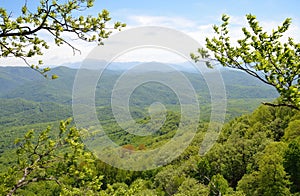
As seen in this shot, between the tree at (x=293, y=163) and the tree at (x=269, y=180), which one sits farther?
the tree at (x=293, y=163)

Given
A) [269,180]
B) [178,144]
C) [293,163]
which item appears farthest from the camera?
[178,144]

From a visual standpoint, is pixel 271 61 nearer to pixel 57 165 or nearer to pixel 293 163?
pixel 57 165

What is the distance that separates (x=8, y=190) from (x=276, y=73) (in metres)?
5.72

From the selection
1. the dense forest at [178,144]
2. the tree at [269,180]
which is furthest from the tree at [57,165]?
the tree at [269,180]

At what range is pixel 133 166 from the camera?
6050cm

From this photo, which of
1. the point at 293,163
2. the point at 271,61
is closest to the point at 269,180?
the point at 293,163

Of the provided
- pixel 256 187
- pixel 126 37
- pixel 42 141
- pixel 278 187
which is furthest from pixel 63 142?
pixel 256 187

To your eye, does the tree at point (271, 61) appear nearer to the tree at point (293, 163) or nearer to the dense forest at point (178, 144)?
the dense forest at point (178, 144)

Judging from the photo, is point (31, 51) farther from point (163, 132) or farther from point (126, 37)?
point (163, 132)

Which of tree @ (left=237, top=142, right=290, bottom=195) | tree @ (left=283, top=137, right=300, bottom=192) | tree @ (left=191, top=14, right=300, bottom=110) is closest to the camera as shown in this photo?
tree @ (left=191, top=14, right=300, bottom=110)

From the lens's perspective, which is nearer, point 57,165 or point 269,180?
point 57,165

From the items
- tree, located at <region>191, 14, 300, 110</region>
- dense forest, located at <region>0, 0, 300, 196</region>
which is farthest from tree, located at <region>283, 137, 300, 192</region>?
tree, located at <region>191, 14, 300, 110</region>

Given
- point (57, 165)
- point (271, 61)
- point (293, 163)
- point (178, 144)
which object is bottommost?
point (178, 144)

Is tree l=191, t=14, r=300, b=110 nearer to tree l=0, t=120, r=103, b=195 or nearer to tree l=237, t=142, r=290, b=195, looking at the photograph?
tree l=0, t=120, r=103, b=195
